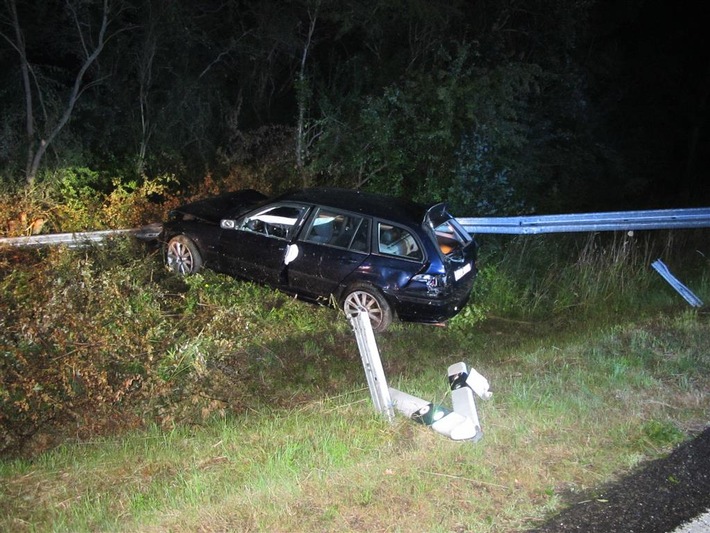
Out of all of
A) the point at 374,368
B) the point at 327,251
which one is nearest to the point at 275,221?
the point at 327,251

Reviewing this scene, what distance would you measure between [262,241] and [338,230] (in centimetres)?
102

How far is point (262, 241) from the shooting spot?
930 cm

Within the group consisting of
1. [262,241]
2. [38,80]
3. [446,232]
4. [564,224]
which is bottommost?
[564,224]

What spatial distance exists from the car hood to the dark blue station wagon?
0.09m

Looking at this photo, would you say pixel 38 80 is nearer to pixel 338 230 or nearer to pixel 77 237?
pixel 77 237

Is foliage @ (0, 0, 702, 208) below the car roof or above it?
above

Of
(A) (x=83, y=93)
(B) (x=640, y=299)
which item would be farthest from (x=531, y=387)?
(A) (x=83, y=93)

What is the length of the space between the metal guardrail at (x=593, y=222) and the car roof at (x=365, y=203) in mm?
1777

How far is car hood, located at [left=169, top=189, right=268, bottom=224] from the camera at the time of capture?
9.91 meters

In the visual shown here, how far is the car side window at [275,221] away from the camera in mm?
9227

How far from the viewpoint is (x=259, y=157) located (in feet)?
50.4

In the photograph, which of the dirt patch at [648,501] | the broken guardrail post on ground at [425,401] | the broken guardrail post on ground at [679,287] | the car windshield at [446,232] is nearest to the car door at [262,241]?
the car windshield at [446,232]

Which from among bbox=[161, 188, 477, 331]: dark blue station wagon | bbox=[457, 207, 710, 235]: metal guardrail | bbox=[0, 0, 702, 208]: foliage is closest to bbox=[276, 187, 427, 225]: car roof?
bbox=[161, 188, 477, 331]: dark blue station wagon

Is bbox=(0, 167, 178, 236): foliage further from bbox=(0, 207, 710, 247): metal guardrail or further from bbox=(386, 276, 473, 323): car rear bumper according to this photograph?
bbox=(386, 276, 473, 323): car rear bumper
